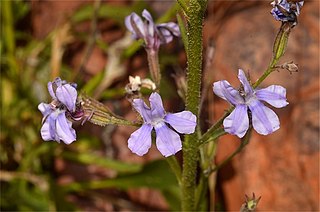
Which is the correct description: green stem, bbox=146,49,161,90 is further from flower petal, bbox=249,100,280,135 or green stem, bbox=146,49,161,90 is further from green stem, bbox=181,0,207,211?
flower petal, bbox=249,100,280,135

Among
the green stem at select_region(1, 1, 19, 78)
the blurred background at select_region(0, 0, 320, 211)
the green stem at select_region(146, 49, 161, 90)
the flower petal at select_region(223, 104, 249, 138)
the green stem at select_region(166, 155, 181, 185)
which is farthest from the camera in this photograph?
the green stem at select_region(1, 1, 19, 78)

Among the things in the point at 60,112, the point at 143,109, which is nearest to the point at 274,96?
the point at 143,109

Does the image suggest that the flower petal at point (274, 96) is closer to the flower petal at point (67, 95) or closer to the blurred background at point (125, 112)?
the flower petal at point (67, 95)

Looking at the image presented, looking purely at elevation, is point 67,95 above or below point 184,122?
above

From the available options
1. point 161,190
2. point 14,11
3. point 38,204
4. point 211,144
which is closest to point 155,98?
point 211,144

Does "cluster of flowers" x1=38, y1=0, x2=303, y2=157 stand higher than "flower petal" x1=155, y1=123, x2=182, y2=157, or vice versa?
"cluster of flowers" x1=38, y1=0, x2=303, y2=157

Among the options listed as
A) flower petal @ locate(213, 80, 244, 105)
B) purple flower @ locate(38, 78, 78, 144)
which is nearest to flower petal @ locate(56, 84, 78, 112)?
purple flower @ locate(38, 78, 78, 144)

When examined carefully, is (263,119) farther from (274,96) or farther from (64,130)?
(64,130)
